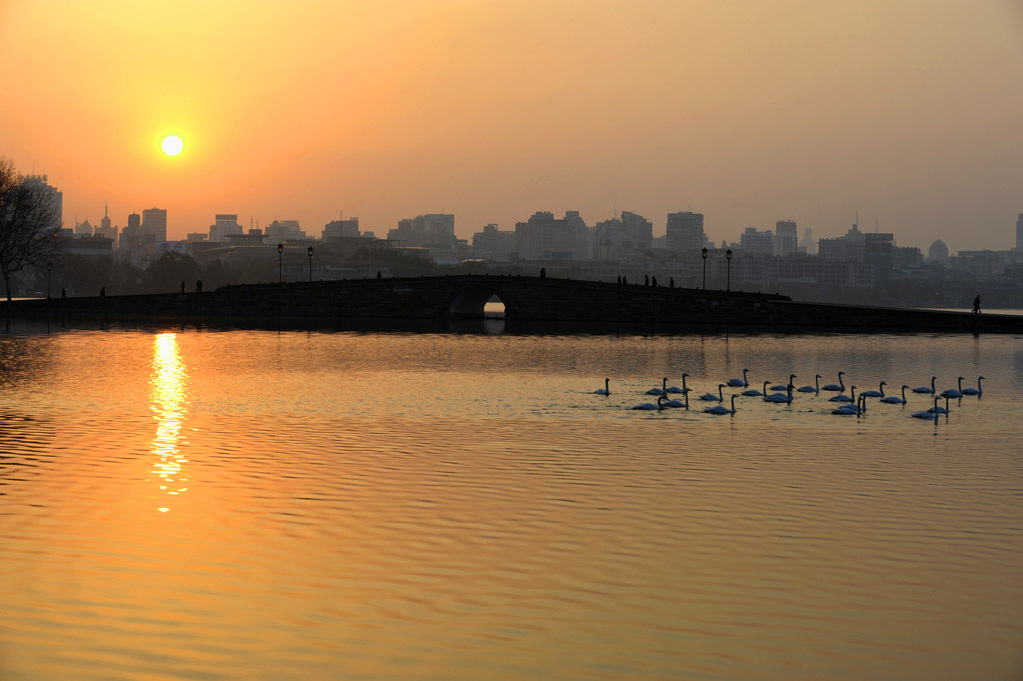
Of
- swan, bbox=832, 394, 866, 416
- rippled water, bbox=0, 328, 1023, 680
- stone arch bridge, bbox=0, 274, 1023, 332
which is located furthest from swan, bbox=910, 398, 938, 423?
stone arch bridge, bbox=0, 274, 1023, 332

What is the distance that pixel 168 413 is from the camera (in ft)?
89.2

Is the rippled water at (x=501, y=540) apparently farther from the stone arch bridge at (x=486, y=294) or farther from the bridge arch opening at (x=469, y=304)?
the bridge arch opening at (x=469, y=304)

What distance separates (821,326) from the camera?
252 feet

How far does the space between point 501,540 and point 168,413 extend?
50.2ft

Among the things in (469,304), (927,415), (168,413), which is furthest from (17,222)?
(927,415)

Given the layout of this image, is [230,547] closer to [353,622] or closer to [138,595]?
[138,595]

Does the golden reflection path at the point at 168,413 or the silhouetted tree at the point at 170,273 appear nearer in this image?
the golden reflection path at the point at 168,413

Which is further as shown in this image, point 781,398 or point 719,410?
point 781,398

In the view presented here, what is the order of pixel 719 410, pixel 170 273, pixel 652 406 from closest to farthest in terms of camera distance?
pixel 719 410
pixel 652 406
pixel 170 273

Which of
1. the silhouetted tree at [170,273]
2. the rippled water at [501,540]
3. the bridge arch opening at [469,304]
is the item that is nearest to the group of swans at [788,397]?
the rippled water at [501,540]

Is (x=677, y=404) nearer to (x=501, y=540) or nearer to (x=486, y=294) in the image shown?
(x=501, y=540)

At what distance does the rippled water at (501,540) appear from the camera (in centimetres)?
1002

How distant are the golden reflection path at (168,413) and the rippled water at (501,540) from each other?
0.14 m

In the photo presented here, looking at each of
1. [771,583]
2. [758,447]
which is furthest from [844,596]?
[758,447]
